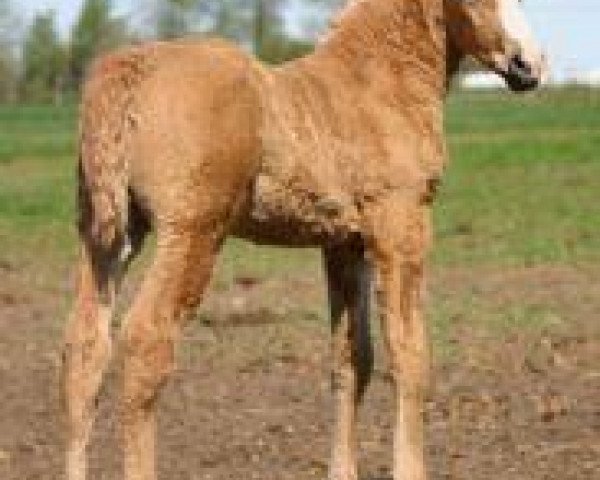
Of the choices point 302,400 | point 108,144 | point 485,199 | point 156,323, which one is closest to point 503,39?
point 108,144

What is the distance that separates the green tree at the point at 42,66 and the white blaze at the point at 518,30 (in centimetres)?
9566

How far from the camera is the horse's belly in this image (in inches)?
242

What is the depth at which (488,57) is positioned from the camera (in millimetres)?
6656

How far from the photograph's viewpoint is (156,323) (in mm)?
5824

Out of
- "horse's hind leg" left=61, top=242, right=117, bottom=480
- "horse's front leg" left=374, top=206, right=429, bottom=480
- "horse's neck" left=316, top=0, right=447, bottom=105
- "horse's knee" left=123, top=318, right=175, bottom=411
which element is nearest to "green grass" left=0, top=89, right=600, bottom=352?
"horse's neck" left=316, top=0, right=447, bottom=105

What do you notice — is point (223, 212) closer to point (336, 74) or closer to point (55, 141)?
point (336, 74)

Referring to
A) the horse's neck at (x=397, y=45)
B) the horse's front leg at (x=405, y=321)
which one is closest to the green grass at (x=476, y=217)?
the horse's neck at (x=397, y=45)

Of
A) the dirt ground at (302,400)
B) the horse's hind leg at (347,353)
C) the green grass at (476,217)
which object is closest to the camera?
the horse's hind leg at (347,353)

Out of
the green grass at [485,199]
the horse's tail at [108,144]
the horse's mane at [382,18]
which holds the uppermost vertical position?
the horse's mane at [382,18]

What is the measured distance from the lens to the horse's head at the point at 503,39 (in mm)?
6535

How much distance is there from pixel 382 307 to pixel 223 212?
0.84m

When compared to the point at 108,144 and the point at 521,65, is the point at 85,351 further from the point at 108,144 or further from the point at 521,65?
the point at 521,65

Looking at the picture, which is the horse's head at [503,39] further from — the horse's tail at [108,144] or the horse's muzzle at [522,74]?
the horse's tail at [108,144]

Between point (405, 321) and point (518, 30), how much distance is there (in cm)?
118
